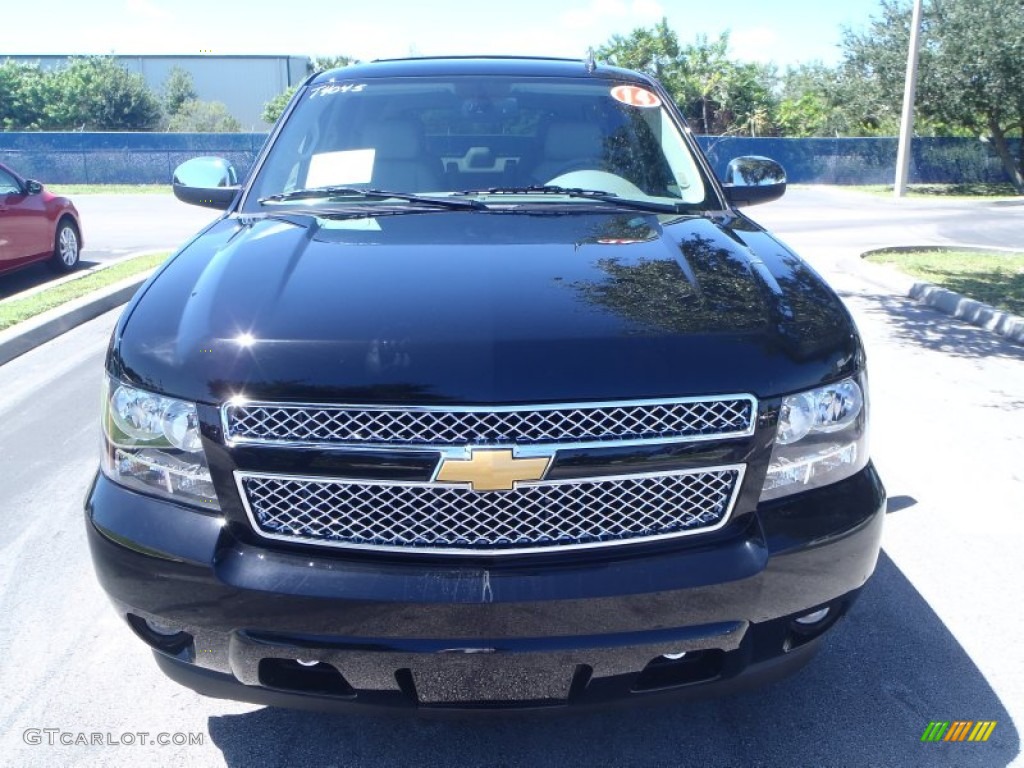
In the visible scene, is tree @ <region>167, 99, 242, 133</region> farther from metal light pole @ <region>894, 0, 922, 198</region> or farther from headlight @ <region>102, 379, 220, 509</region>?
headlight @ <region>102, 379, 220, 509</region>

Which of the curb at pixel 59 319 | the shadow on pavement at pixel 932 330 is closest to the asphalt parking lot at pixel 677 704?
the curb at pixel 59 319

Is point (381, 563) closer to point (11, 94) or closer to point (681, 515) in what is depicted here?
point (681, 515)

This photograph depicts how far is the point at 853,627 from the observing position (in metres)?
3.32

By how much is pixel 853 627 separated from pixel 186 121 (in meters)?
66.3

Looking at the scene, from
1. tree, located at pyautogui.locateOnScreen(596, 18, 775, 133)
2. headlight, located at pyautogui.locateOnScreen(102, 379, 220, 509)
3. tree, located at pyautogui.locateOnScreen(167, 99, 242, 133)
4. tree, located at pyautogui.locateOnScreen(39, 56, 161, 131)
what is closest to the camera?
headlight, located at pyautogui.locateOnScreen(102, 379, 220, 509)

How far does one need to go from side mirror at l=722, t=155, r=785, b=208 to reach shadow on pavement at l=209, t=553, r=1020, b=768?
2.16 meters

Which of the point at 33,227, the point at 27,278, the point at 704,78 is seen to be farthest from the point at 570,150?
the point at 704,78

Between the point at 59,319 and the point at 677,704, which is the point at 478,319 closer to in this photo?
the point at 677,704

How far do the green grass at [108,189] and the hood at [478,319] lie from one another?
26980 millimetres

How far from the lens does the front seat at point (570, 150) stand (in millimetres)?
3750

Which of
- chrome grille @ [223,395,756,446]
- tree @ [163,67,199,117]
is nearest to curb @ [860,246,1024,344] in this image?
chrome grille @ [223,395,756,446]

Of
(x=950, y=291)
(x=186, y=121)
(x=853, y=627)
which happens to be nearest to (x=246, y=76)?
(x=186, y=121)

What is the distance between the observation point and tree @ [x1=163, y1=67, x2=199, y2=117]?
70.7 metres

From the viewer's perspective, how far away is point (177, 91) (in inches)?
2847
